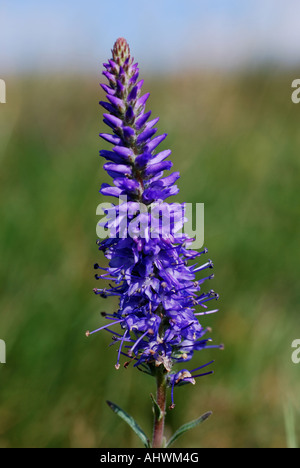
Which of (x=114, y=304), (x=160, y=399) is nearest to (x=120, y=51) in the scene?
(x=160, y=399)

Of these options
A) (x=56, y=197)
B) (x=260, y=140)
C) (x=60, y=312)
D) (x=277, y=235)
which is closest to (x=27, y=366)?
(x=60, y=312)

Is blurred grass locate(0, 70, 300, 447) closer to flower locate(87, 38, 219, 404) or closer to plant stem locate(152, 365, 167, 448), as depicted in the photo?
plant stem locate(152, 365, 167, 448)

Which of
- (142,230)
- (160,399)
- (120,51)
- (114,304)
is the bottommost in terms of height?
(114,304)

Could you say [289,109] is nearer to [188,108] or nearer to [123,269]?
[188,108]

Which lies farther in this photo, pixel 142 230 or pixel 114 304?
pixel 114 304

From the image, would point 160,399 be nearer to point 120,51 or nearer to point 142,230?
point 142,230

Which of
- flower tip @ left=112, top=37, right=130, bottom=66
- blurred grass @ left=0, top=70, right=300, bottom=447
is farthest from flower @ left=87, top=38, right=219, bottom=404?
blurred grass @ left=0, top=70, right=300, bottom=447

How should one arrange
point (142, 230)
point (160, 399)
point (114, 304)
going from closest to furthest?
point (142, 230) < point (160, 399) < point (114, 304)
